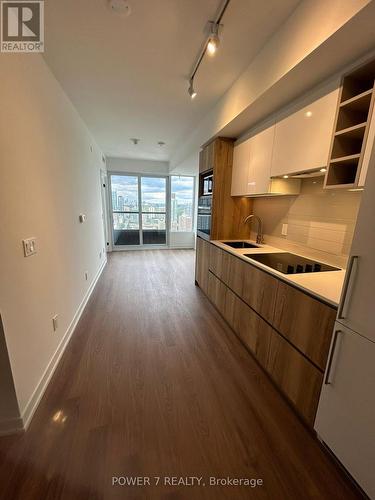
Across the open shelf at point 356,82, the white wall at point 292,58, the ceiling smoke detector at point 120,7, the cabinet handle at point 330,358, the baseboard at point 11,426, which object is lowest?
the baseboard at point 11,426

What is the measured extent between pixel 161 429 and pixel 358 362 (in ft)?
4.08

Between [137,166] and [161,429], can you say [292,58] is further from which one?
[137,166]

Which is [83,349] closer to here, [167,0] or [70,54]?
[70,54]

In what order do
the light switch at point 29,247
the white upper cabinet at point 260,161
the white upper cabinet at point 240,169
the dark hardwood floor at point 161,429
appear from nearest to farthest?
the dark hardwood floor at point 161,429 < the light switch at point 29,247 < the white upper cabinet at point 260,161 < the white upper cabinet at point 240,169

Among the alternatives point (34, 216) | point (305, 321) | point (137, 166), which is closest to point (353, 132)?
point (305, 321)

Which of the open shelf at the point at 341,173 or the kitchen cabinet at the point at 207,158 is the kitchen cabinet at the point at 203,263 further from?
the open shelf at the point at 341,173

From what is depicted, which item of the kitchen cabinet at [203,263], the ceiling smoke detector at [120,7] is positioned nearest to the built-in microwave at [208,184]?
the kitchen cabinet at [203,263]

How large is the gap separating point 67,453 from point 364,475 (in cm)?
159

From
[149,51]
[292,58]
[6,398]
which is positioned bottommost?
[6,398]

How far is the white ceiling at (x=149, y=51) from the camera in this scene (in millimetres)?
1394

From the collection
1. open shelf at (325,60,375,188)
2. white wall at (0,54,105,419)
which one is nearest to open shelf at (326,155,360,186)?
open shelf at (325,60,375,188)

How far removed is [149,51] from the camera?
1.79 meters

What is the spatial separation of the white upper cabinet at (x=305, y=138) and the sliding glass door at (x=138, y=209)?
480cm

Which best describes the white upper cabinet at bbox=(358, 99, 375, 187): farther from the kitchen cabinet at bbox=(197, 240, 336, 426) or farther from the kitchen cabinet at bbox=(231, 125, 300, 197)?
the kitchen cabinet at bbox=(231, 125, 300, 197)
